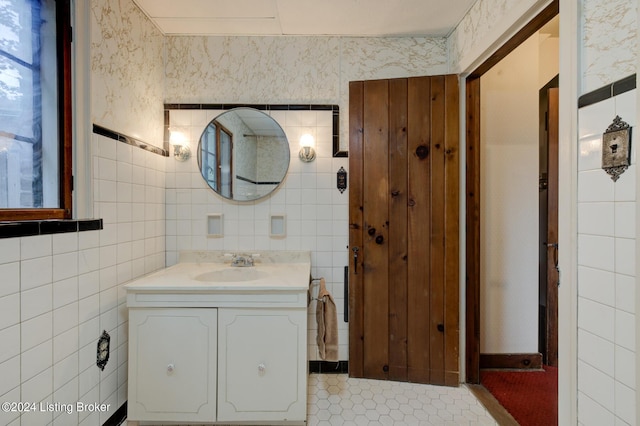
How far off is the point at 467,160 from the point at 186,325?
1.93 metres

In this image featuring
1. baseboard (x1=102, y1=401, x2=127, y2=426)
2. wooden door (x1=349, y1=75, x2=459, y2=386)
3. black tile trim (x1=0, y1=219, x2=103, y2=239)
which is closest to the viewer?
black tile trim (x1=0, y1=219, x2=103, y2=239)

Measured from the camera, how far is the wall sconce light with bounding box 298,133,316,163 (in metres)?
2.05

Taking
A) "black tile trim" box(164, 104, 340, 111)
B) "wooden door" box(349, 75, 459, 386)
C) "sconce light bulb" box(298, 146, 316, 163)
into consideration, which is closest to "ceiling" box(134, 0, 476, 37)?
"wooden door" box(349, 75, 459, 386)

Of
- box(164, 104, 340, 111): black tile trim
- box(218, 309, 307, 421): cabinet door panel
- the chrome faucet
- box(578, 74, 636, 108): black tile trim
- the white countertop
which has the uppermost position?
box(164, 104, 340, 111): black tile trim

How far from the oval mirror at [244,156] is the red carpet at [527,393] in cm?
198

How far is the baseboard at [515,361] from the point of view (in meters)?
2.10

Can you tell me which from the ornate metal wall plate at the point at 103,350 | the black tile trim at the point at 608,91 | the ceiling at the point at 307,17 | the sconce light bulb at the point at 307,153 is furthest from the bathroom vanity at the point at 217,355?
the ceiling at the point at 307,17

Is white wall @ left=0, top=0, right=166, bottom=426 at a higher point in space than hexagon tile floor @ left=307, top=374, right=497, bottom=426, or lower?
higher

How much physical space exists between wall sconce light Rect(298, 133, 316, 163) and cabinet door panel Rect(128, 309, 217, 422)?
115 centimetres

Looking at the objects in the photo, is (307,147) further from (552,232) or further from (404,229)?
(552,232)

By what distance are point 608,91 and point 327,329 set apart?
1.58 m

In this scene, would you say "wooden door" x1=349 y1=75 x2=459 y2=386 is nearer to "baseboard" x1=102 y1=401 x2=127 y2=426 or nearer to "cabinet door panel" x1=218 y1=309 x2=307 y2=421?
"cabinet door panel" x1=218 y1=309 x2=307 y2=421

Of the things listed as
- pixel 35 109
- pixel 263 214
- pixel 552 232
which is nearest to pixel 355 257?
pixel 263 214

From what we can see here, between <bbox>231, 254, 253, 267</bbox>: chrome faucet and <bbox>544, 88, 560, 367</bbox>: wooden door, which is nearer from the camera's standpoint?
<bbox>231, 254, 253, 267</bbox>: chrome faucet
